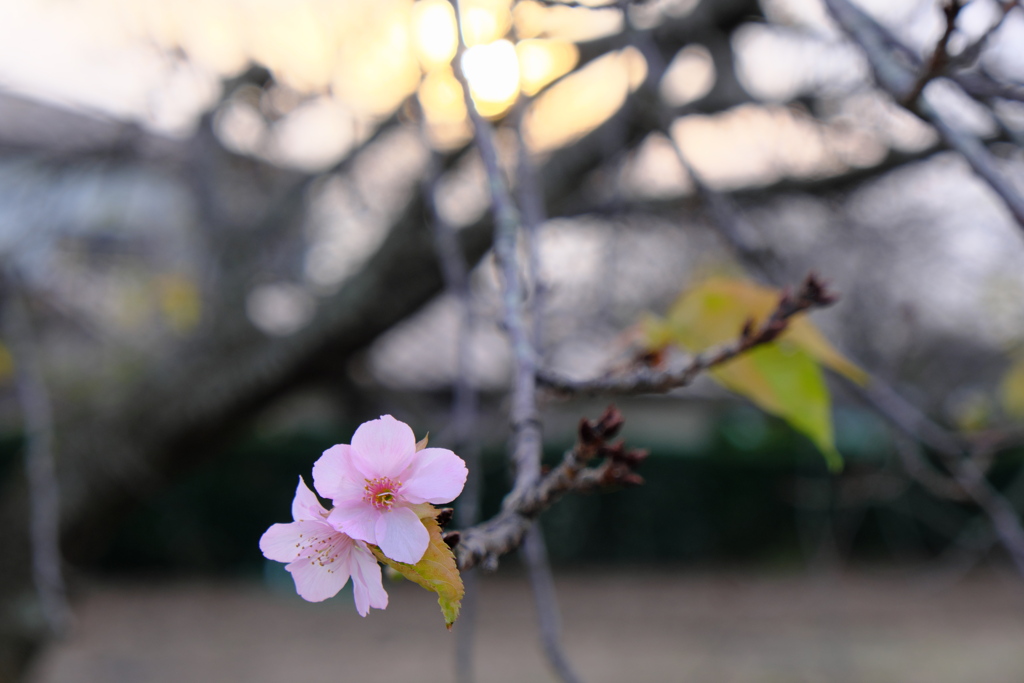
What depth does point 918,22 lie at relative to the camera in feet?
7.55

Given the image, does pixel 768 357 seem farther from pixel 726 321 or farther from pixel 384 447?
pixel 384 447

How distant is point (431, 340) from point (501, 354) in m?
1.02

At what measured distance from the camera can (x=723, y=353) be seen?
0.88 meters

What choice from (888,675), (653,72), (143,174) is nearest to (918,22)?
(653,72)

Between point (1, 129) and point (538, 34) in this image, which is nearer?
point (538, 34)

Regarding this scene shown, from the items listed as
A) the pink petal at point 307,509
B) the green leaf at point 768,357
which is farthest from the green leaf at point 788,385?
the pink petal at point 307,509

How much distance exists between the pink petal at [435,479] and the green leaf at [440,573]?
3cm

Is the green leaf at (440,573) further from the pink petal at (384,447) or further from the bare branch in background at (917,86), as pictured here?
the bare branch in background at (917,86)

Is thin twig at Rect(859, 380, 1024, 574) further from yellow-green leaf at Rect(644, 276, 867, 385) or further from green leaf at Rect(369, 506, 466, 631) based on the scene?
green leaf at Rect(369, 506, 466, 631)

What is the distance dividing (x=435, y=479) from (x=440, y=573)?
0.24 ft

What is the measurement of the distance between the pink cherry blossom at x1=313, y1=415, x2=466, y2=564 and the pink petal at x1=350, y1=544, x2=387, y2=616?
0.04 meters

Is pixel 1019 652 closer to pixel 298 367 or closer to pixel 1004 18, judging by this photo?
pixel 298 367

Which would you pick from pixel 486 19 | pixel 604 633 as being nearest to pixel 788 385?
pixel 486 19

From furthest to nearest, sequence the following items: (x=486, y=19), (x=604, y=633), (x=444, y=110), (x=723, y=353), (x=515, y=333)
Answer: (x=604, y=633) → (x=444, y=110) → (x=486, y=19) → (x=723, y=353) → (x=515, y=333)
